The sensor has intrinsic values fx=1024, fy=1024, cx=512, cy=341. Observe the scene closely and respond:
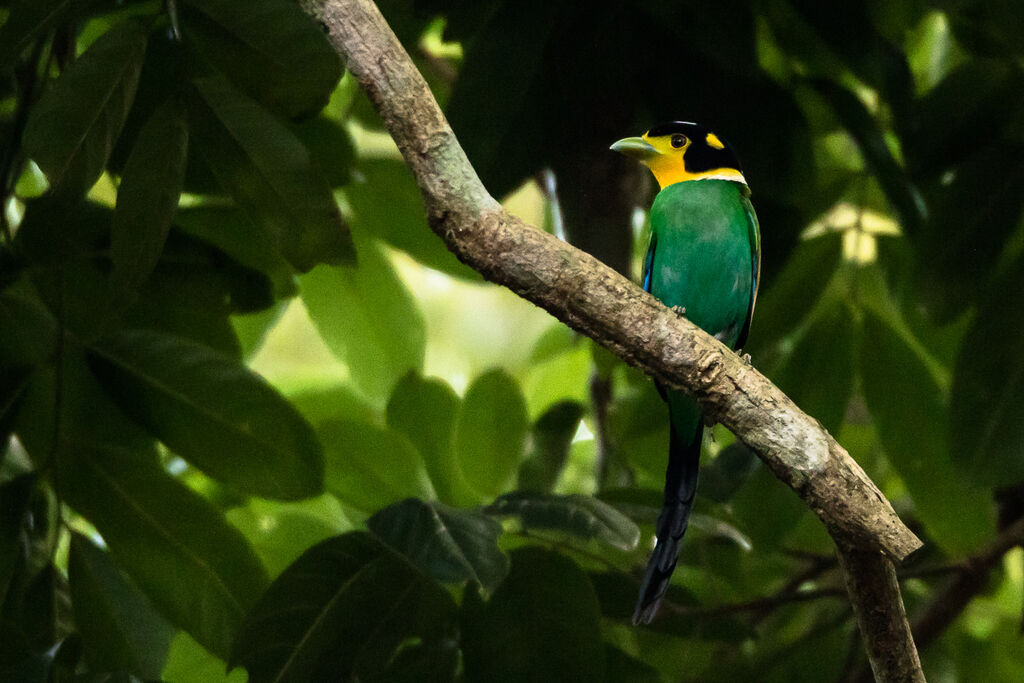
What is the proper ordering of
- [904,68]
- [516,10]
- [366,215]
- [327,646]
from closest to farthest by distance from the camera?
[327,646], [516,10], [904,68], [366,215]

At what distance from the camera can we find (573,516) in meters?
1.30

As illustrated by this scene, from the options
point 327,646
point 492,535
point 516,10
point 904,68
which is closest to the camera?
point 492,535

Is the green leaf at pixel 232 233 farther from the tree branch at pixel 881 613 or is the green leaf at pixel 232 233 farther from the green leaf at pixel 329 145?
the tree branch at pixel 881 613

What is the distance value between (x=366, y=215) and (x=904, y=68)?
3.35 ft

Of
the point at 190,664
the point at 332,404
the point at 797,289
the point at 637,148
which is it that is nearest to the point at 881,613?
the point at 637,148

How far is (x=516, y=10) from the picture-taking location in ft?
4.91

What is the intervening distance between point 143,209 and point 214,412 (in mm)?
415

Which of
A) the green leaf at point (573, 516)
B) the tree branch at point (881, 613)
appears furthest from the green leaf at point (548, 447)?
the tree branch at point (881, 613)

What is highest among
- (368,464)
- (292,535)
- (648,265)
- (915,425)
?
(648,265)

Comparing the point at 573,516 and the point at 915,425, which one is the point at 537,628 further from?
the point at 915,425

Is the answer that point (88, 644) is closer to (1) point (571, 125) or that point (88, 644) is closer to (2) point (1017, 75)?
(1) point (571, 125)

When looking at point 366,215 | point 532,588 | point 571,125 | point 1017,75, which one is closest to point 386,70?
point 571,125

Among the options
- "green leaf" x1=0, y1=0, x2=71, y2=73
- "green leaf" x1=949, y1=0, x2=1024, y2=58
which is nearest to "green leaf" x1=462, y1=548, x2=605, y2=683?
"green leaf" x1=0, y1=0, x2=71, y2=73

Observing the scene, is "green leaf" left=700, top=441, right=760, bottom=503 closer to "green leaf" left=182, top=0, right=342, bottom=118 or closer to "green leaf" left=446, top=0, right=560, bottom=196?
"green leaf" left=446, top=0, right=560, bottom=196
